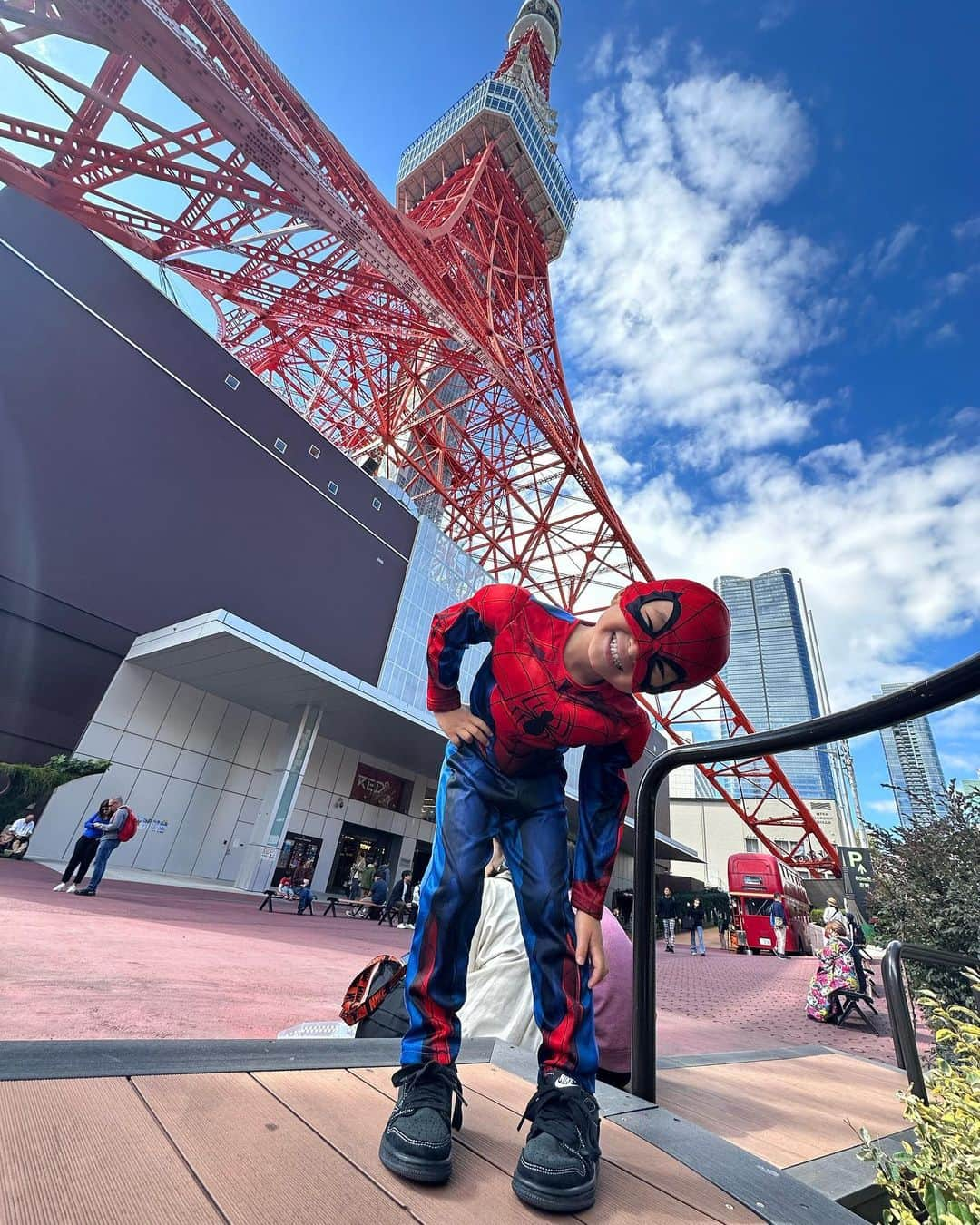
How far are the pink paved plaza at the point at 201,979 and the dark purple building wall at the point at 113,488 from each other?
176 inches

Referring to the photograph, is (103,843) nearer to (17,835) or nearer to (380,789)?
(17,835)

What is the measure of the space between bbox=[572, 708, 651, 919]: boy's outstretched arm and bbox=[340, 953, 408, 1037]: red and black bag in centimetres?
121

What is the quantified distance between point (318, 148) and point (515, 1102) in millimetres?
14623

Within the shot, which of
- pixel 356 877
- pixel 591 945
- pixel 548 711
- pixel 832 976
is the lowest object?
pixel 591 945

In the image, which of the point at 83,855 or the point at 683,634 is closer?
the point at 683,634

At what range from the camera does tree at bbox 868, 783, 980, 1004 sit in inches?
219

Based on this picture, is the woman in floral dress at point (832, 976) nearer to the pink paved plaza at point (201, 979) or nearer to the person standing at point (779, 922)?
the pink paved plaza at point (201, 979)

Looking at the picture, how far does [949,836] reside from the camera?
631cm

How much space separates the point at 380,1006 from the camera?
253cm

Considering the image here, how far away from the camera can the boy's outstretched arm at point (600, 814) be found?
5.69ft

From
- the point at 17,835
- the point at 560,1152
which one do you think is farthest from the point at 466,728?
the point at 17,835

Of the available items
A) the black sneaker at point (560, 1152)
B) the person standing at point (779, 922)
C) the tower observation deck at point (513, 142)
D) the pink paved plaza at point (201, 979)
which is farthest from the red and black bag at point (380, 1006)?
the tower observation deck at point (513, 142)

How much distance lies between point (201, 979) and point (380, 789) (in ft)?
54.2

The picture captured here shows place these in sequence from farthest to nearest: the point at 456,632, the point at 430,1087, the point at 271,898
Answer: the point at 271,898, the point at 456,632, the point at 430,1087
